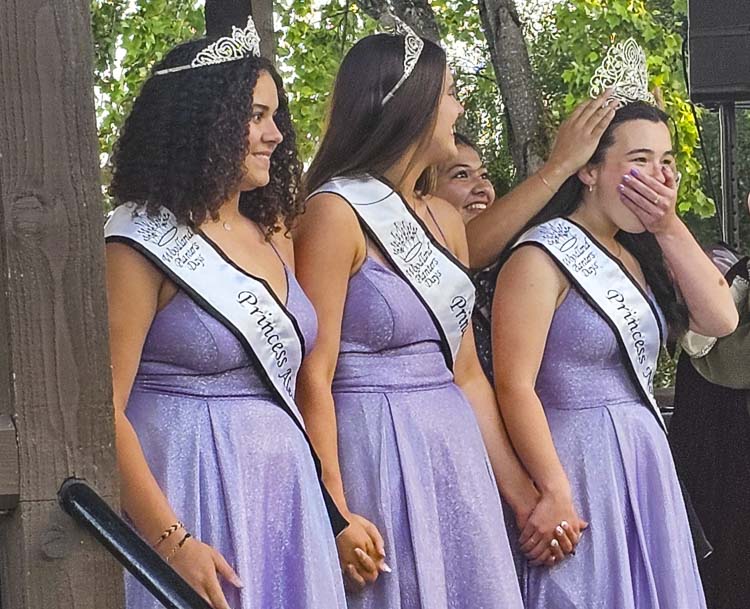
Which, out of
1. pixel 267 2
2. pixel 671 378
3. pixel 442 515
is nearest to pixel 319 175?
pixel 442 515

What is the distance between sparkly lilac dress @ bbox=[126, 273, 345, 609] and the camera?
2.04 meters

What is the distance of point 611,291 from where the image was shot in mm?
2604

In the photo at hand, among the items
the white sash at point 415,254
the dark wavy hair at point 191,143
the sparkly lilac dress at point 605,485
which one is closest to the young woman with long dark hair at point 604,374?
the sparkly lilac dress at point 605,485

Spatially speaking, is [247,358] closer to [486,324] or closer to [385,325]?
[385,325]

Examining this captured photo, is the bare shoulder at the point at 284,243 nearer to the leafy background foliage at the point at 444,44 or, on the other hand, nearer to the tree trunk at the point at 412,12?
the tree trunk at the point at 412,12

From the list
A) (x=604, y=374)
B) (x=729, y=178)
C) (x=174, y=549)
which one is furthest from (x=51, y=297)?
(x=729, y=178)

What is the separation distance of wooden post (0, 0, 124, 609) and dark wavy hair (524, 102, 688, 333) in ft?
3.81

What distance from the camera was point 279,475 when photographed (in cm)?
209

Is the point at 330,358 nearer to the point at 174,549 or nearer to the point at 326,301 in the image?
the point at 326,301

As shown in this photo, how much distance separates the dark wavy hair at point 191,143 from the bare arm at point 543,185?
0.57 meters

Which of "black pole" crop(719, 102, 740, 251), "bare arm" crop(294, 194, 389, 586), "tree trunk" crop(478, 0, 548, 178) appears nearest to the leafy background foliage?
"tree trunk" crop(478, 0, 548, 178)

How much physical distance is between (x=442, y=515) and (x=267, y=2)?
1589 millimetres

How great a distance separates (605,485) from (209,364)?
2.81 ft

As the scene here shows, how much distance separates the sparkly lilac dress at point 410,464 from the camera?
89.5 inches
